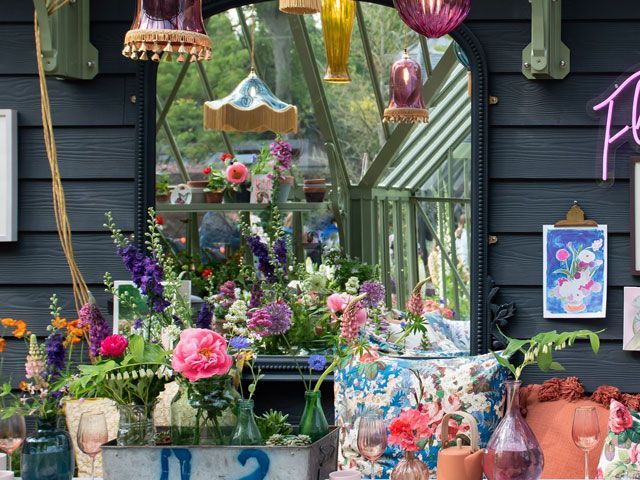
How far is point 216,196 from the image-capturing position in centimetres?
629

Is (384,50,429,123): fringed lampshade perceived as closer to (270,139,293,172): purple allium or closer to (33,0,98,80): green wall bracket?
(270,139,293,172): purple allium

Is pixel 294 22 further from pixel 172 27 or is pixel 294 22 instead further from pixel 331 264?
pixel 172 27

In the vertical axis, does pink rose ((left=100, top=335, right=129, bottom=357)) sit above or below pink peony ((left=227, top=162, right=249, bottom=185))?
below

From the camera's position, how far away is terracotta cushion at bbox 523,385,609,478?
3445 millimetres

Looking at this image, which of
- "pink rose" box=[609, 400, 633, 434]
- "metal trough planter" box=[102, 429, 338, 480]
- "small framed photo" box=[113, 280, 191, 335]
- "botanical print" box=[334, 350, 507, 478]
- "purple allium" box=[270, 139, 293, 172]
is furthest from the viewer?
"purple allium" box=[270, 139, 293, 172]

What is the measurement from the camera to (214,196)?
Result: 630 cm

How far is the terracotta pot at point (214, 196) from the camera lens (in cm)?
625

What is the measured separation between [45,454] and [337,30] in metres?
2.36

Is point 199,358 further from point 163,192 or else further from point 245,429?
point 163,192

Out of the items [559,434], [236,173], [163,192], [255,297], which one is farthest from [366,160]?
[559,434]

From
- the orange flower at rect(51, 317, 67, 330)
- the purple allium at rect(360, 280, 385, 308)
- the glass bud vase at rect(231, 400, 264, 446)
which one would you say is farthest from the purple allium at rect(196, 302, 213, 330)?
the purple allium at rect(360, 280, 385, 308)

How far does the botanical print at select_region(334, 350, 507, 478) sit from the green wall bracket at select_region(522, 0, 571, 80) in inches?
37.4

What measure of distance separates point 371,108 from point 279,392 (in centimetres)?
414

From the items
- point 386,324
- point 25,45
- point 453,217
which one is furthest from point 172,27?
point 453,217
